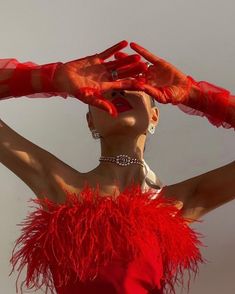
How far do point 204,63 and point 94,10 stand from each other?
0.74 ft

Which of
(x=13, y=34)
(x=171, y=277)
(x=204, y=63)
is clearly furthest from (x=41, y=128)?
(x=171, y=277)

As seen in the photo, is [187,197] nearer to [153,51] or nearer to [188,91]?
[188,91]

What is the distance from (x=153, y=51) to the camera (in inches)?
50.5

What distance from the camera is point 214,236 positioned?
1.29 metres

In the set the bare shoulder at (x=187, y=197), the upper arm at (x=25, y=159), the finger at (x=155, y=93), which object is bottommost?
the bare shoulder at (x=187, y=197)

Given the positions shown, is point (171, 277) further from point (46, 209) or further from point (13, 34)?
point (13, 34)

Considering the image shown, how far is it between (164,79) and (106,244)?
25 cm

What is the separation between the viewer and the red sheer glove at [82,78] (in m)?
0.91

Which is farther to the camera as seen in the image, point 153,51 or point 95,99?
point 153,51

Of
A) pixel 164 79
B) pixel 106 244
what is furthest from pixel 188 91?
pixel 106 244

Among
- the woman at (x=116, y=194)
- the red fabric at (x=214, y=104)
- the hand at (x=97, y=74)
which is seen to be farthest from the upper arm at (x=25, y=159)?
the red fabric at (x=214, y=104)

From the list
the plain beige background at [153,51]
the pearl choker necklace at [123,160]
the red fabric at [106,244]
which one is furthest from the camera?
the plain beige background at [153,51]

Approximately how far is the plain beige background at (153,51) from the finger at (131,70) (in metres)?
0.33

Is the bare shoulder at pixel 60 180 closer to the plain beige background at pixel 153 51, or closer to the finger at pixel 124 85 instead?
the finger at pixel 124 85
